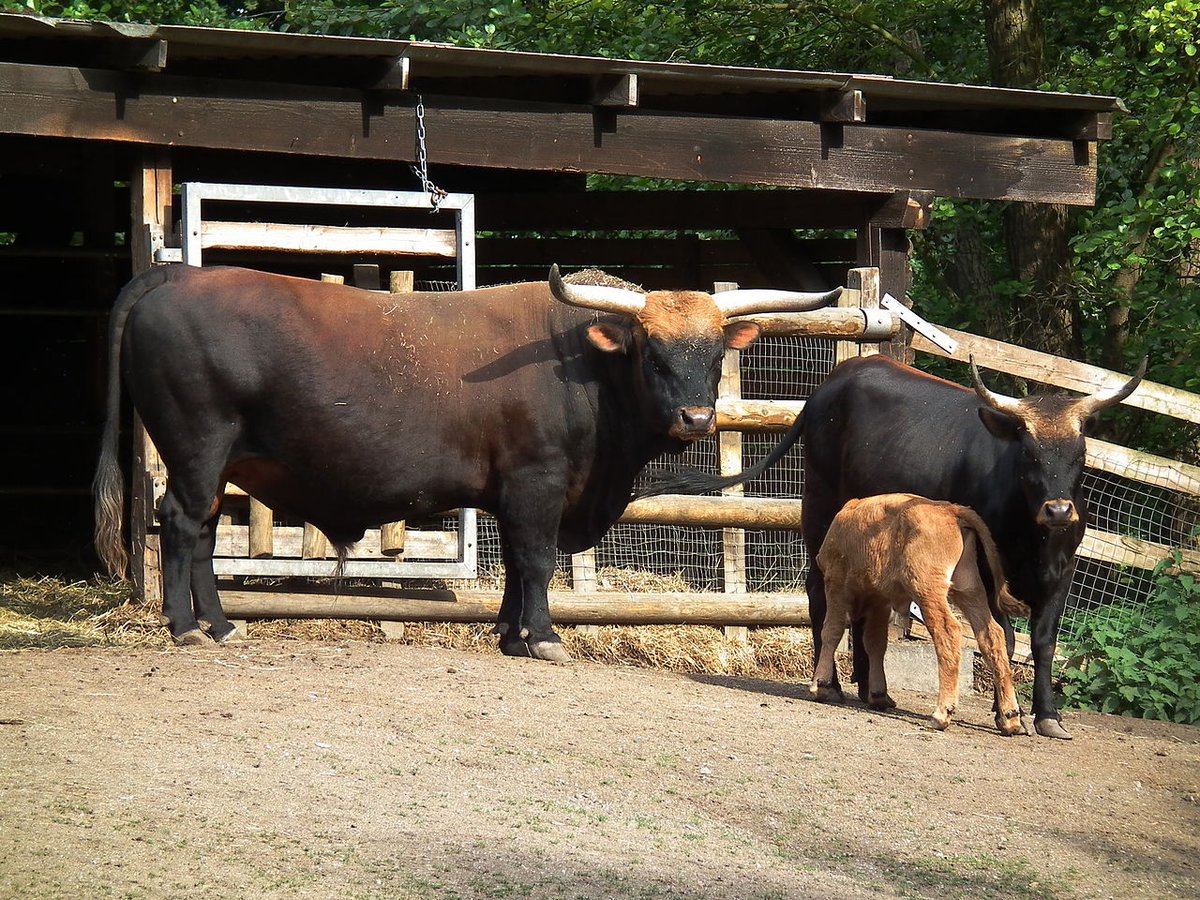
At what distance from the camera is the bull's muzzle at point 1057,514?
23.0 ft

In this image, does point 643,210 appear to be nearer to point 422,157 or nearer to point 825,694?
point 422,157

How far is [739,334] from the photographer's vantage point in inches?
335

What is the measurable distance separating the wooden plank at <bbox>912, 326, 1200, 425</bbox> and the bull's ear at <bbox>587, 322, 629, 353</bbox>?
2372 millimetres

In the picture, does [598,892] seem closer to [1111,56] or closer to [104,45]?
[104,45]

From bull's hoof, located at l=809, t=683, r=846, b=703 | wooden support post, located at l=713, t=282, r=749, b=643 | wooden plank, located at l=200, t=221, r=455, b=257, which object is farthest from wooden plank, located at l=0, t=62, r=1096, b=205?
bull's hoof, located at l=809, t=683, r=846, b=703

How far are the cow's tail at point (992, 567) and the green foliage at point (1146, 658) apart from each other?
153cm

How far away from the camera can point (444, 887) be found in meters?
4.36

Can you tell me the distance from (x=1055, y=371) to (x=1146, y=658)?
1.80m

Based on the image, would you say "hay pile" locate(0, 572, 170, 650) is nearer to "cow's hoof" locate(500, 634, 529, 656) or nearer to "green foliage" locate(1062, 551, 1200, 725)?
"cow's hoof" locate(500, 634, 529, 656)

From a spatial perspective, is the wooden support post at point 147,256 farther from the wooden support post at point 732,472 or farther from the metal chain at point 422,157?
the wooden support post at point 732,472

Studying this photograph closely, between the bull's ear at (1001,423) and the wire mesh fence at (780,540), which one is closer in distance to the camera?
Result: the bull's ear at (1001,423)

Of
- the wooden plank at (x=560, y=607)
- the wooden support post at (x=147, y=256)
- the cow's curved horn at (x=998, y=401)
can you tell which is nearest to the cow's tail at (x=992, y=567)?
the cow's curved horn at (x=998, y=401)

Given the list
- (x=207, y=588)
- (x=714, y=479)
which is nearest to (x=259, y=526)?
(x=207, y=588)

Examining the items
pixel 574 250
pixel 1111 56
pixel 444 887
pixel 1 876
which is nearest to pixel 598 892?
pixel 444 887
